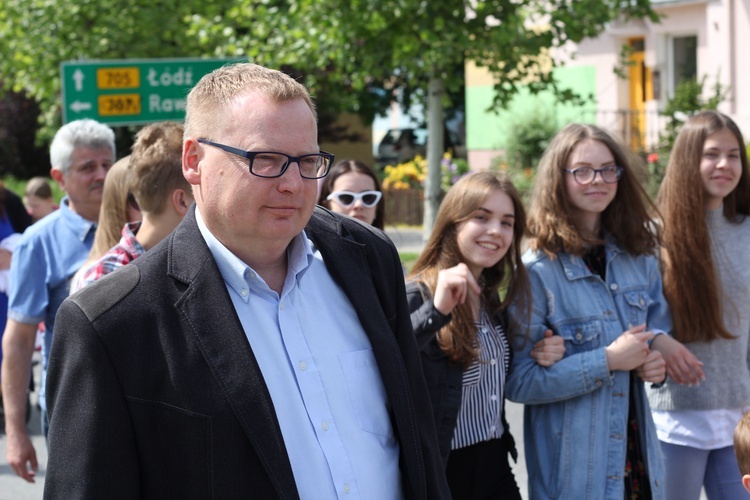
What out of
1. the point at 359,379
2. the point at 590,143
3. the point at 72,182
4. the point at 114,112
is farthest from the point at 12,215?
the point at 359,379

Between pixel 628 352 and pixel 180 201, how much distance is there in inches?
68.7

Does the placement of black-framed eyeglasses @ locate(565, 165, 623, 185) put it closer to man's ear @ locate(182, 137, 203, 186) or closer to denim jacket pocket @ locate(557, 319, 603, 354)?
denim jacket pocket @ locate(557, 319, 603, 354)

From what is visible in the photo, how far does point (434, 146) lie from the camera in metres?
14.2

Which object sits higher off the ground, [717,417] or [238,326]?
[238,326]

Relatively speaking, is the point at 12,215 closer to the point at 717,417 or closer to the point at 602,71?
the point at 717,417

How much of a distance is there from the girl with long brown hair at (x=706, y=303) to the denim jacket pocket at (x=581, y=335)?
562mm

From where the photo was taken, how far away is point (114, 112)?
1107 centimetres

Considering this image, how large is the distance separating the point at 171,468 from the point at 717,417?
9.19ft

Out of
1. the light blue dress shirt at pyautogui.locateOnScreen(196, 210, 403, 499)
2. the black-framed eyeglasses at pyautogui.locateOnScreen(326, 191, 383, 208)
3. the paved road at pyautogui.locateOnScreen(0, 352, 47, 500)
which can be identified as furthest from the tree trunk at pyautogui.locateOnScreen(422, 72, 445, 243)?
the light blue dress shirt at pyautogui.locateOnScreen(196, 210, 403, 499)

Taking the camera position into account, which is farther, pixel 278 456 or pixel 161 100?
pixel 161 100

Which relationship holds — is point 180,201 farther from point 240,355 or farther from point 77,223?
point 240,355

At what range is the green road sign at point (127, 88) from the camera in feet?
35.8

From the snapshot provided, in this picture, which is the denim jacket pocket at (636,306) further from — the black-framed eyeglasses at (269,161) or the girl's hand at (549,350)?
the black-framed eyeglasses at (269,161)

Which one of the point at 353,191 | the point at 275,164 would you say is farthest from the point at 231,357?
the point at 353,191
